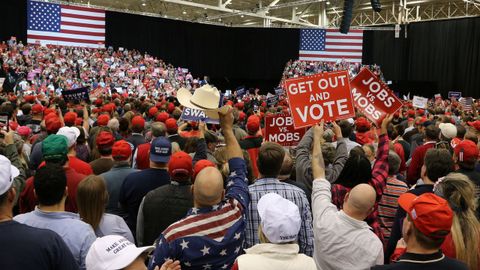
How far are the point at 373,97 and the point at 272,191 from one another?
2475 millimetres

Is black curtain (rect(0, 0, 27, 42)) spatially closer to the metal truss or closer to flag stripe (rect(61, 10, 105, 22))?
flag stripe (rect(61, 10, 105, 22))

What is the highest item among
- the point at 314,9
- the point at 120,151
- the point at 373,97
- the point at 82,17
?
the point at 314,9

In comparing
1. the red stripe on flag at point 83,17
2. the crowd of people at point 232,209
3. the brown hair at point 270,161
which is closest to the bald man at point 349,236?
the crowd of people at point 232,209

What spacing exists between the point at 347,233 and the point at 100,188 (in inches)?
61.0

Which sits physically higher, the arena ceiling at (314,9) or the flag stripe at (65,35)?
the arena ceiling at (314,9)

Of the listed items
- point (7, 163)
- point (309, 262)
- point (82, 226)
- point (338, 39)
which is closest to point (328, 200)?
point (309, 262)

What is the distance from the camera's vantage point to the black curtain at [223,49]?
96.2ft

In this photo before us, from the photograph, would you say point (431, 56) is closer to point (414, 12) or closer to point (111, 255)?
point (414, 12)

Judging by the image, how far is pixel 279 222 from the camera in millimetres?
2299

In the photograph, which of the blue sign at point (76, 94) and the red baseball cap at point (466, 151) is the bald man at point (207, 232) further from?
the blue sign at point (76, 94)

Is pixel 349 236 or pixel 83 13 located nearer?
pixel 349 236

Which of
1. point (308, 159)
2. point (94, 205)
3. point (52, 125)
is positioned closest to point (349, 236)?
point (94, 205)

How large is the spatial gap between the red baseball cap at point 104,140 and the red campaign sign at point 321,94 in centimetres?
173

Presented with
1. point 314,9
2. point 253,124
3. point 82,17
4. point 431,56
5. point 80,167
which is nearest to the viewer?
point 80,167
